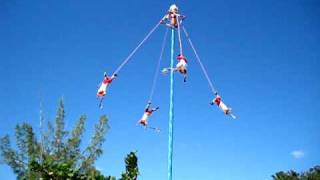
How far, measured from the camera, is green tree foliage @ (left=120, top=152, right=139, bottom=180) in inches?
277

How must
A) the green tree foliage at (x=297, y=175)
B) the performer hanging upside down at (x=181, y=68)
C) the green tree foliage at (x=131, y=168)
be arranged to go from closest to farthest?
the green tree foliage at (x=131, y=168)
the performer hanging upside down at (x=181, y=68)
the green tree foliage at (x=297, y=175)

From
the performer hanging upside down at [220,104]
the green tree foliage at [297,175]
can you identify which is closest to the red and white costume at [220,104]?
the performer hanging upside down at [220,104]

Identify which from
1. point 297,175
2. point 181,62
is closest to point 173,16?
point 181,62

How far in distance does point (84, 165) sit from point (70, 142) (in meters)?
1.75

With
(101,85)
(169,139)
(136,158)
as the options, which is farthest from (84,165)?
(136,158)

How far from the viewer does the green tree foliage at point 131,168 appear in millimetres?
7027

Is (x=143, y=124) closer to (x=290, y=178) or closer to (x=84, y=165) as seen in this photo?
(x=84, y=165)

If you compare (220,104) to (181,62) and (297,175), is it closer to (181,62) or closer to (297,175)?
(181,62)

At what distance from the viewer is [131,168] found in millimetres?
7086

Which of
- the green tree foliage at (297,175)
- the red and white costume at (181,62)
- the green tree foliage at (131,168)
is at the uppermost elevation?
the green tree foliage at (297,175)

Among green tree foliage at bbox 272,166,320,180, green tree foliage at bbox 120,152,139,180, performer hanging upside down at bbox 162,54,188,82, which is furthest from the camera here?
green tree foliage at bbox 272,166,320,180

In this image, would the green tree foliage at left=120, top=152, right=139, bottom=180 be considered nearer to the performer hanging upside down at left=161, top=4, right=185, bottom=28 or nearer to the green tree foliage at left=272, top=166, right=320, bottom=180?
the performer hanging upside down at left=161, top=4, right=185, bottom=28

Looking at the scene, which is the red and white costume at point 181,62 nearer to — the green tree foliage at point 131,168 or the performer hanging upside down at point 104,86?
the performer hanging upside down at point 104,86

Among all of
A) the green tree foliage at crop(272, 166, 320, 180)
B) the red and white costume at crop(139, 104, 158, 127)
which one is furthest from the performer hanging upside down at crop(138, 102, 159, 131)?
the green tree foliage at crop(272, 166, 320, 180)
